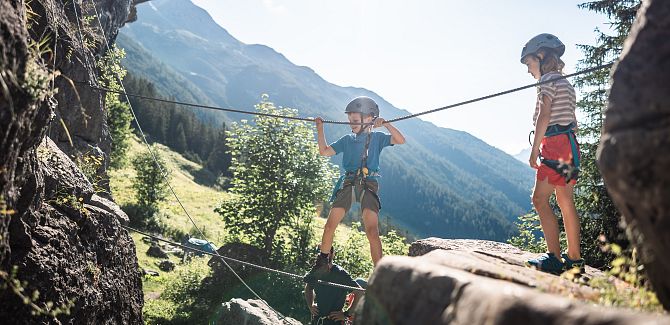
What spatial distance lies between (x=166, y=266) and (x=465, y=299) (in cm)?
2882

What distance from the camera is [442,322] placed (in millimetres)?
2525

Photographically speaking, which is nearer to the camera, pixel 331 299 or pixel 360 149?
pixel 360 149

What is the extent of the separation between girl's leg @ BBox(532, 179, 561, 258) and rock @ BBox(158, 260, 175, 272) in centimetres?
2676

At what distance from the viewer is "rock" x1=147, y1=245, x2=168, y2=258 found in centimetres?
2972

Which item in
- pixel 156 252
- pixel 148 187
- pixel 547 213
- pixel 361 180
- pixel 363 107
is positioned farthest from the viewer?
pixel 148 187

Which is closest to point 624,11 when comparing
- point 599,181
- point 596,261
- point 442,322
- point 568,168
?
point 599,181

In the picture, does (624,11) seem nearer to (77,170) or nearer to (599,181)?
(599,181)

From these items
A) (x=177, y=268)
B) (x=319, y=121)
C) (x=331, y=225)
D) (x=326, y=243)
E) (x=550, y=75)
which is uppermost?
(x=550, y=75)

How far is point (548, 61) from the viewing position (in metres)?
6.14

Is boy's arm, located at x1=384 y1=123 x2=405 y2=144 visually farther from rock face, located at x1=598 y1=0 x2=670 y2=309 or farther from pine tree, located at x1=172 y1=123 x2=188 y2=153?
pine tree, located at x1=172 y1=123 x2=188 y2=153

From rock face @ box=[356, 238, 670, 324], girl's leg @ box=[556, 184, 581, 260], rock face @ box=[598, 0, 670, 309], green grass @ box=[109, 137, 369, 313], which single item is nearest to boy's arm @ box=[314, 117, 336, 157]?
girl's leg @ box=[556, 184, 581, 260]

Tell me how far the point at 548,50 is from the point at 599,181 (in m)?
12.6

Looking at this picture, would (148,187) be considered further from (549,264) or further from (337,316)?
(549,264)

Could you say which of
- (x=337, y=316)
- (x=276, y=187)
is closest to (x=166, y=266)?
(x=276, y=187)
